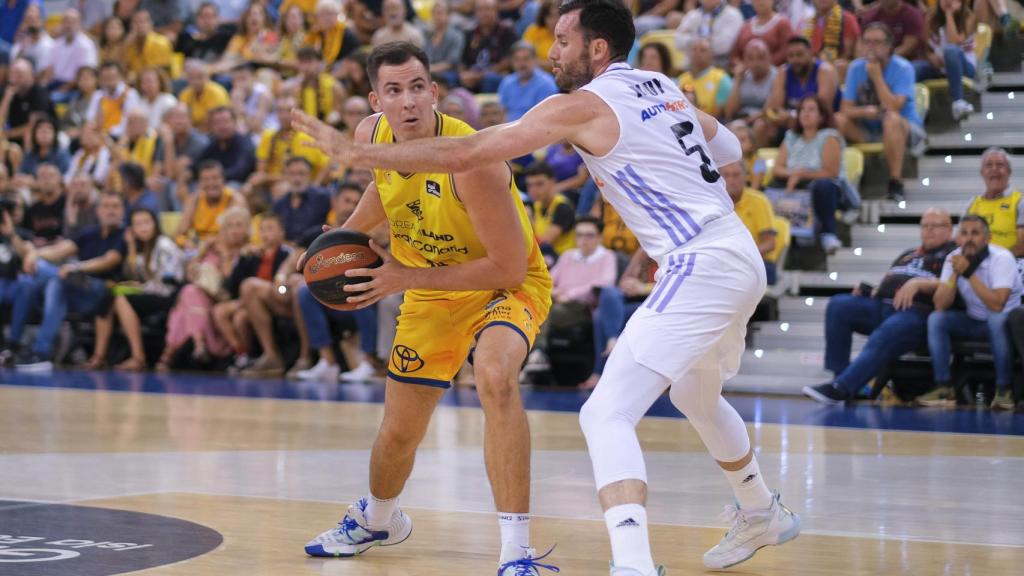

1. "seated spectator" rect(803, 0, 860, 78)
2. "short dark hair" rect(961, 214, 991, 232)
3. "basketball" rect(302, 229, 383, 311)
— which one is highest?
"seated spectator" rect(803, 0, 860, 78)

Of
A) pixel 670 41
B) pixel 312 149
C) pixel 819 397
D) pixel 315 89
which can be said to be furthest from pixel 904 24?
pixel 315 89

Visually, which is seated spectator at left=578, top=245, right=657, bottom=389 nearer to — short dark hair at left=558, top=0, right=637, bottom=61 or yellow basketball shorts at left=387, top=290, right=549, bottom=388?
yellow basketball shorts at left=387, top=290, right=549, bottom=388

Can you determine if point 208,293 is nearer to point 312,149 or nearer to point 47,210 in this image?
point 312,149

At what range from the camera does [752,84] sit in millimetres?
12836

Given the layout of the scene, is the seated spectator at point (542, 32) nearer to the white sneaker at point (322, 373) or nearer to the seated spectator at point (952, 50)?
the seated spectator at point (952, 50)

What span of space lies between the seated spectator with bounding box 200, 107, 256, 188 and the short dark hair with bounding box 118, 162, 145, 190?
852 mm

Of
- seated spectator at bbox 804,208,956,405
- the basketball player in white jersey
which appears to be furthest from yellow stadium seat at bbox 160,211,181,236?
the basketball player in white jersey

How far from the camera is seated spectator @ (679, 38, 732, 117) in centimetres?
1287

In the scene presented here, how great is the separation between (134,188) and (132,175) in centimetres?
15

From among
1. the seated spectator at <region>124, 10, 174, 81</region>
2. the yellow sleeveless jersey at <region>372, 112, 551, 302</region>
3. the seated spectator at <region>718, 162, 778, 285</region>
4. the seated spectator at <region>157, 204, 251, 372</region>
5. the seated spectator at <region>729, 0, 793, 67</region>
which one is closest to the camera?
the yellow sleeveless jersey at <region>372, 112, 551, 302</region>

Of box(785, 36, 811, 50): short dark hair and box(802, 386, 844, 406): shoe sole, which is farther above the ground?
box(785, 36, 811, 50): short dark hair

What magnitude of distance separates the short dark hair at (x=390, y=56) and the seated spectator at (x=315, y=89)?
994cm

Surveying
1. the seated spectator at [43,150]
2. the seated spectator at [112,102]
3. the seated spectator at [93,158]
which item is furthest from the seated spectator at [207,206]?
the seated spectator at [112,102]

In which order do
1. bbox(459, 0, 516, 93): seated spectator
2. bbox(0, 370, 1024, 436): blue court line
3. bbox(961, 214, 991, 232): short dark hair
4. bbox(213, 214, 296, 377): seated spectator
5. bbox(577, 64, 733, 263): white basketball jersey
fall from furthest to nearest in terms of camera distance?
1. bbox(459, 0, 516, 93): seated spectator
2. bbox(213, 214, 296, 377): seated spectator
3. bbox(961, 214, 991, 232): short dark hair
4. bbox(0, 370, 1024, 436): blue court line
5. bbox(577, 64, 733, 263): white basketball jersey
